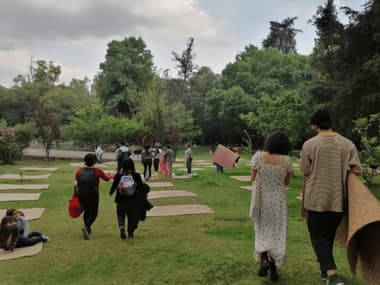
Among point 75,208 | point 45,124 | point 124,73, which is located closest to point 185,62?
point 124,73

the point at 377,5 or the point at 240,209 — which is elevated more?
the point at 377,5

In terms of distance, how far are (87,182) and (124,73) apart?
41.1 metres

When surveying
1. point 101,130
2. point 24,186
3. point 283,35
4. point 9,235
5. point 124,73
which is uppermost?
point 283,35

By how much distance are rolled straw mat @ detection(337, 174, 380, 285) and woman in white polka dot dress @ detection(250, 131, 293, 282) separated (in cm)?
68

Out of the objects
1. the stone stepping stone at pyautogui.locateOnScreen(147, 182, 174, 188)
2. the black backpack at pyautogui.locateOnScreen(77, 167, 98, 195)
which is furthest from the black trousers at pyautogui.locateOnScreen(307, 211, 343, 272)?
the stone stepping stone at pyautogui.locateOnScreen(147, 182, 174, 188)

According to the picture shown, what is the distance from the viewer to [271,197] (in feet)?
13.8

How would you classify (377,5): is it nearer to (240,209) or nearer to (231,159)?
(240,209)

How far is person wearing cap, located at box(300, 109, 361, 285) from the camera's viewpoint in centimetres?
368

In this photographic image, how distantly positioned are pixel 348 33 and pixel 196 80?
124 ft

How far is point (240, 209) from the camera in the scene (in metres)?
9.18

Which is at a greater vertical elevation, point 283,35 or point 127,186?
point 283,35

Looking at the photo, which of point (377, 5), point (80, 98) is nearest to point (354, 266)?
point (377, 5)

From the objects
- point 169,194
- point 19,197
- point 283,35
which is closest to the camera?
point 19,197

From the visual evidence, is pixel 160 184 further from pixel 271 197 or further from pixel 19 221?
pixel 271 197
